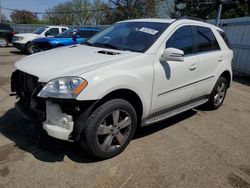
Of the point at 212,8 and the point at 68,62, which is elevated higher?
the point at 212,8

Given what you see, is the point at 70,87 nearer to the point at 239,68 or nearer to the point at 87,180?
the point at 87,180

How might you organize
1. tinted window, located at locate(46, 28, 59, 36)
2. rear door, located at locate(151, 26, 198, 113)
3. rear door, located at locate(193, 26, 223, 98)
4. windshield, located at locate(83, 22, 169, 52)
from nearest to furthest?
rear door, located at locate(151, 26, 198, 113) < windshield, located at locate(83, 22, 169, 52) < rear door, located at locate(193, 26, 223, 98) < tinted window, located at locate(46, 28, 59, 36)

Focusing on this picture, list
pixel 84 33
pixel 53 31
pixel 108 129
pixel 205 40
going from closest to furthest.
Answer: pixel 108 129, pixel 205 40, pixel 84 33, pixel 53 31

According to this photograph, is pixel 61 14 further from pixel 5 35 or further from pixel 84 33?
pixel 84 33

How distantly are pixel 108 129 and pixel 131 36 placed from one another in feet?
5.17

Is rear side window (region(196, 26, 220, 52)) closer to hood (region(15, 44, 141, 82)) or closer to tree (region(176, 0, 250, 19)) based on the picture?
hood (region(15, 44, 141, 82))

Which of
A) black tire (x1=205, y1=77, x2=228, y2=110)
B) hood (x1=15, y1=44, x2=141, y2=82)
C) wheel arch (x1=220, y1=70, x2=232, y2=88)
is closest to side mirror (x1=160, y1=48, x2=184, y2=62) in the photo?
hood (x1=15, y1=44, x2=141, y2=82)

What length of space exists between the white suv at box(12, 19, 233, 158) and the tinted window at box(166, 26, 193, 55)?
15 millimetres

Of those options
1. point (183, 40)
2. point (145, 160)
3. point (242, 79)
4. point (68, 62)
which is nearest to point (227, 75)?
point (183, 40)

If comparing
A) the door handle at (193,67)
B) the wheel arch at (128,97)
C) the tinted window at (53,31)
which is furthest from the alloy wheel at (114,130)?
the tinted window at (53,31)

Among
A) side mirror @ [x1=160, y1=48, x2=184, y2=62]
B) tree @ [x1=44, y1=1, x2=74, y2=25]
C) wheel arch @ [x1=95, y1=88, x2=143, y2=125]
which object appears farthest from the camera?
tree @ [x1=44, y1=1, x2=74, y2=25]

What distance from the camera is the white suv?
308 centimetres

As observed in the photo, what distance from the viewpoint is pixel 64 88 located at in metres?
3.04

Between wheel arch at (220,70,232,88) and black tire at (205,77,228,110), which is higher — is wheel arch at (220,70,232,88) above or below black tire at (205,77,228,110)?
above
